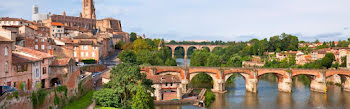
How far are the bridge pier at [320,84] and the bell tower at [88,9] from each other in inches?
2927

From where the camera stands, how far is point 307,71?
185 ft

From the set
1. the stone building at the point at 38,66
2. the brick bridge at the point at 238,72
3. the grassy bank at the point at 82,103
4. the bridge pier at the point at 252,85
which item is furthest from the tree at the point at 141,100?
the bridge pier at the point at 252,85

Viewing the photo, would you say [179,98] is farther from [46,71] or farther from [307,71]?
[307,71]

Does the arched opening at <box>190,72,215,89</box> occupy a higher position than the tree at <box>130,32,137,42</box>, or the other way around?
the tree at <box>130,32,137,42</box>

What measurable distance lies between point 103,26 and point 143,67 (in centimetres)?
5379

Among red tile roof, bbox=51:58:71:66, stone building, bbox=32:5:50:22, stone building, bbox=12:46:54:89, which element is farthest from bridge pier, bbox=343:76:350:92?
stone building, bbox=32:5:50:22

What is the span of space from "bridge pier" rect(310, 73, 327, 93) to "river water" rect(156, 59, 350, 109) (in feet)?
3.43

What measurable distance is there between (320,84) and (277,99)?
11484mm

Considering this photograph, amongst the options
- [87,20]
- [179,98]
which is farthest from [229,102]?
[87,20]

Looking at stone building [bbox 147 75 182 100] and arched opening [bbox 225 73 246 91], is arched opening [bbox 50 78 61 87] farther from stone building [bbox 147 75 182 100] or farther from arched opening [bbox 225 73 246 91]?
arched opening [bbox 225 73 246 91]

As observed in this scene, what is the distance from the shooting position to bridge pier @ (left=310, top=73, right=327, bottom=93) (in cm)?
5481

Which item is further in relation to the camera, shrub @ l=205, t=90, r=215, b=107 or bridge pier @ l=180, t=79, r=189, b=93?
bridge pier @ l=180, t=79, r=189, b=93

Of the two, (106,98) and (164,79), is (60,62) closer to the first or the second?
(106,98)

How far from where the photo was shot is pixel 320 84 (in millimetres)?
55188
